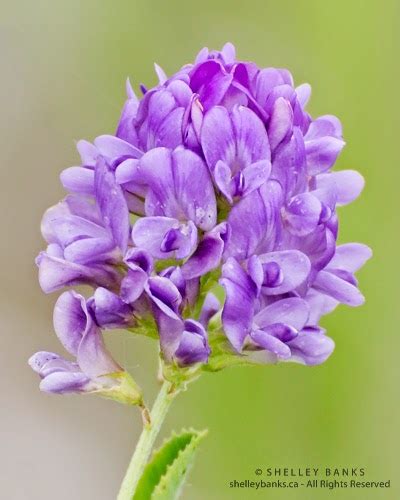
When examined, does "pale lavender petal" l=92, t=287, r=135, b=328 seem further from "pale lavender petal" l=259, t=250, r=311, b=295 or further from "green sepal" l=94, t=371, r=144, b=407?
"pale lavender petal" l=259, t=250, r=311, b=295

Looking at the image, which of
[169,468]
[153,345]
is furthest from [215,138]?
[153,345]

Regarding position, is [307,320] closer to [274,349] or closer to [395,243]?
[274,349]

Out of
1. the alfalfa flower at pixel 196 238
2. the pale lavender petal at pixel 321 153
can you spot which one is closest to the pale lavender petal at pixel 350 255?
the alfalfa flower at pixel 196 238

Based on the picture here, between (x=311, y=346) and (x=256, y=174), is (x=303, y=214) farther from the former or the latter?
(x=311, y=346)

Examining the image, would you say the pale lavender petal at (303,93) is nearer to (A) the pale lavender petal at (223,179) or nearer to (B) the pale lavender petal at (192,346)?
(A) the pale lavender petal at (223,179)

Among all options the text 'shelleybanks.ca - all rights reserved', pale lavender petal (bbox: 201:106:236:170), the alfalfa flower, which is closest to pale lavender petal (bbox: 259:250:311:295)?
the alfalfa flower

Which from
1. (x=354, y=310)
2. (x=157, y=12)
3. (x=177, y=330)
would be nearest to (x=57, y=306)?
(x=177, y=330)
